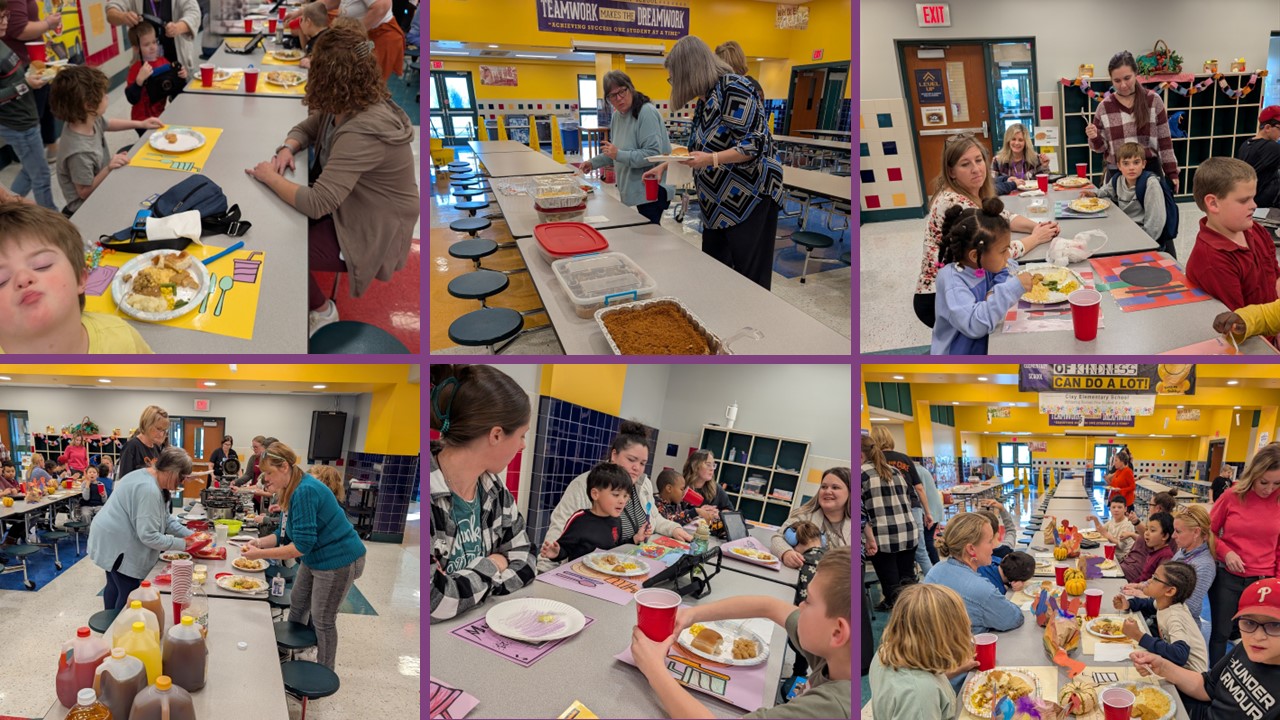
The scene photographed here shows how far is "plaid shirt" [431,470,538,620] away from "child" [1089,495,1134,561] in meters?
3.12

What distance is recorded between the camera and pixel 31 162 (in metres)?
4.64

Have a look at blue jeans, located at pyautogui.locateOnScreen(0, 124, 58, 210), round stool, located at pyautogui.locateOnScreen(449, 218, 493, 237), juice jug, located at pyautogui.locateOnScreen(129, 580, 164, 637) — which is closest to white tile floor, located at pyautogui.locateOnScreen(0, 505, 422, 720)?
juice jug, located at pyautogui.locateOnScreen(129, 580, 164, 637)

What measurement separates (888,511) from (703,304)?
143cm

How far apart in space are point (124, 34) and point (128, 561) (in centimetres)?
782

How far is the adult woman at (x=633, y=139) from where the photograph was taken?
16.7 ft

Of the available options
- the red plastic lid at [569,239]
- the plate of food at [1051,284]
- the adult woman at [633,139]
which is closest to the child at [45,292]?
the red plastic lid at [569,239]

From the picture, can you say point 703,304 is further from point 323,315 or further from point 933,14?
point 933,14

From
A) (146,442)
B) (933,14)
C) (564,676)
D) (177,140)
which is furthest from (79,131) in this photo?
(933,14)

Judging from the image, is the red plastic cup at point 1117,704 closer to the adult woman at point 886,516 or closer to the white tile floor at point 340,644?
the adult woman at point 886,516

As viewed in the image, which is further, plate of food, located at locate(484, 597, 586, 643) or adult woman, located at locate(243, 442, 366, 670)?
adult woman, located at locate(243, 442, 366, 670)

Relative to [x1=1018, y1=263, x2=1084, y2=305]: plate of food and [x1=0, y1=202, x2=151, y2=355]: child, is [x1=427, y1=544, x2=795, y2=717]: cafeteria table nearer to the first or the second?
[x1=0, y1=202, x2=151, y2=355]: child

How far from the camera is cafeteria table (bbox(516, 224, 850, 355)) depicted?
2.58 metres

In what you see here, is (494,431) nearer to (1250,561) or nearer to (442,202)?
(1250,561)

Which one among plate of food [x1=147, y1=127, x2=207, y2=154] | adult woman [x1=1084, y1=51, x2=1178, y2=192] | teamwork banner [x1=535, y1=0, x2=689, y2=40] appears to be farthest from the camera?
teamwork banner [x1=535, y1=0, x2=689, y2=40]
